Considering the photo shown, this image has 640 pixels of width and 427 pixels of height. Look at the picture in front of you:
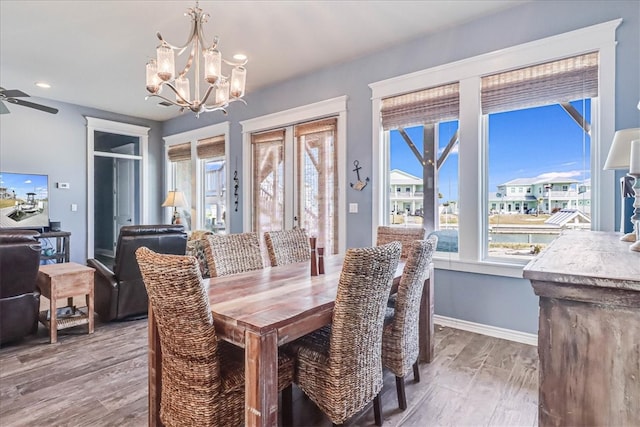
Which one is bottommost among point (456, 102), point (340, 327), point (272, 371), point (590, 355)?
point (272, 371)

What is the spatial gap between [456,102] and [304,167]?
2058 mm

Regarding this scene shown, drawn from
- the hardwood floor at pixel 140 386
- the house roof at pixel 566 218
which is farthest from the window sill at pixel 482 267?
the hardwood floor at pixel 140 386

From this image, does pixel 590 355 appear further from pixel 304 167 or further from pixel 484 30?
pixel 304 167

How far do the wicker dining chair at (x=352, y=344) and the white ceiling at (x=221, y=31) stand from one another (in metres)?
2.37

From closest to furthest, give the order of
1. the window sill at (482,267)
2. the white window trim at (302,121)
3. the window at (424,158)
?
the window sill at (482,267) → the window at (424,158) → the white window trim at (302,121)

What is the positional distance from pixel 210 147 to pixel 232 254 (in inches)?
154

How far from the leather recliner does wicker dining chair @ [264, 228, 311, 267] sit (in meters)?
1.28

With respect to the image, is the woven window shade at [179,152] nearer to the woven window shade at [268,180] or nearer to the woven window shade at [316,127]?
the woven window shade at [268,180]

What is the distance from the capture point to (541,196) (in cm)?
296

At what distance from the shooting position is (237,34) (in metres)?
3.31

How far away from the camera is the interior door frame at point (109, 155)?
5844 mm

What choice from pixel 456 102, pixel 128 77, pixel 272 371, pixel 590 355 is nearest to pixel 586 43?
Result: pixel 456 102

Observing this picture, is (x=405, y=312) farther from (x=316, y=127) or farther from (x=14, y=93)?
(x=14, y=93)

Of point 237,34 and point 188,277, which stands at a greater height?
point 237,34
